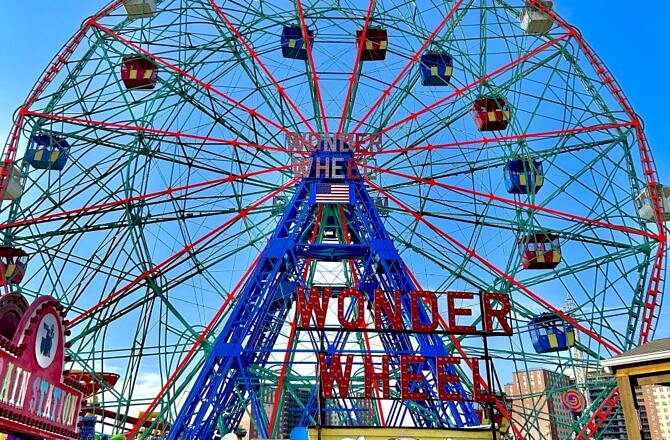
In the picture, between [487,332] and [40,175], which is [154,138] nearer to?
[40,175]

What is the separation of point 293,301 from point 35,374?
1531cm

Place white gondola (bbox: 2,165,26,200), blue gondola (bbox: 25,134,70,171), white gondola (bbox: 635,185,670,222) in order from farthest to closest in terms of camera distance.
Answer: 1. white gondola (bbox: 635,185,670,222)
2. blue gondola (bbox: 25,134,70,171)
3. white gondola (bbox: 2,165,26,200)

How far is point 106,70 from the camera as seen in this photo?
2272 centimetres

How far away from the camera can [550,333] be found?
2170 cm

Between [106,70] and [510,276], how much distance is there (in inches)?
619

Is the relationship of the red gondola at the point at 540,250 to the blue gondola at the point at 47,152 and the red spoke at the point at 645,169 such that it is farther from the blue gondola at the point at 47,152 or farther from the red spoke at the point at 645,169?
the blue gondola at the point at 47,152

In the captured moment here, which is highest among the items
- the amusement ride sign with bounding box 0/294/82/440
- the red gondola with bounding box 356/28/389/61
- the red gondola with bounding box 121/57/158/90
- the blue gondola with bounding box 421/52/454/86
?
the red gondola with bounding box 356/28/389/61

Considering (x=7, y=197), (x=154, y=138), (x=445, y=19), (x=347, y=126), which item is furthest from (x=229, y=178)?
(x=445, y=19)

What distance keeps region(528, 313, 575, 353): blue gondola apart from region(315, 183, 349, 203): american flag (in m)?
7.65

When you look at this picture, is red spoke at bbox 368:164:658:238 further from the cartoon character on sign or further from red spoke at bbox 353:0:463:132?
the cartoon character on sign

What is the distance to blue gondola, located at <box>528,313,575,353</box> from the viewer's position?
70.9ft

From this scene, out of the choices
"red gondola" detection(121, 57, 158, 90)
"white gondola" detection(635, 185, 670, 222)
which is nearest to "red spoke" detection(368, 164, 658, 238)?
"white gondola" detection(635, 185, 670, 222)

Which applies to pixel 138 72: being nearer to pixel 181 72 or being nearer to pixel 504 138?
pixel 181 72

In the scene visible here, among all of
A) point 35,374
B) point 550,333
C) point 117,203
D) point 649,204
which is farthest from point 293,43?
point 35,374
